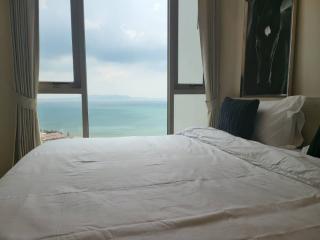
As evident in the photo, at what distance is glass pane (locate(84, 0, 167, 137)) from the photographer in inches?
125

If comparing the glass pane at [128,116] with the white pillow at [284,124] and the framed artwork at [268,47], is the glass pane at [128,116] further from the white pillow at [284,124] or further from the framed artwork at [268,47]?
the white pillow at [284,124]

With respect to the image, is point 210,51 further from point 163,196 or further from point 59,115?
point 163,196

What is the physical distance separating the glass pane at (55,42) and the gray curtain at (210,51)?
5.03 ft

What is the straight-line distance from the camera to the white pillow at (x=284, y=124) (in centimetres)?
188

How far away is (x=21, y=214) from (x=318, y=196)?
1.05 m

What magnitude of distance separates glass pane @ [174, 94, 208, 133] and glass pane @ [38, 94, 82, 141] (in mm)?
1215

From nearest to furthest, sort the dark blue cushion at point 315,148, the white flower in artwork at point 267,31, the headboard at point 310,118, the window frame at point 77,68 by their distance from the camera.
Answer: the dark blue cushion at point 315,148
the headboard at point 310,118
the white flower in artwork at point 267,31
the window frame at point 77,68

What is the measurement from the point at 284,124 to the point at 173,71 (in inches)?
65.6

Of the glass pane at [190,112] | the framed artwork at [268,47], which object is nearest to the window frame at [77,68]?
the glass pane at [190,112]

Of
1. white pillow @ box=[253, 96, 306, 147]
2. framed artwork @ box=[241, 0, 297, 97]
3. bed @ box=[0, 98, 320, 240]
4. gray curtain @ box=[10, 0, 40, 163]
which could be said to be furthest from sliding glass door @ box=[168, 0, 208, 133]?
bed @ box=[0, 98, 320, 240]

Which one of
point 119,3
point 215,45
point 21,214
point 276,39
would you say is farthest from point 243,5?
point 21,214

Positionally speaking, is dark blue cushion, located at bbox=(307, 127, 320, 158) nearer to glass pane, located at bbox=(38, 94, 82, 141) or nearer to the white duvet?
the white duvet

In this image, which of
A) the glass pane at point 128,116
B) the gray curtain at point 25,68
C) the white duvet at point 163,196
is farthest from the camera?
the glass pane at point 128,116

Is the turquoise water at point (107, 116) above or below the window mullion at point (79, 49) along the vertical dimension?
below
